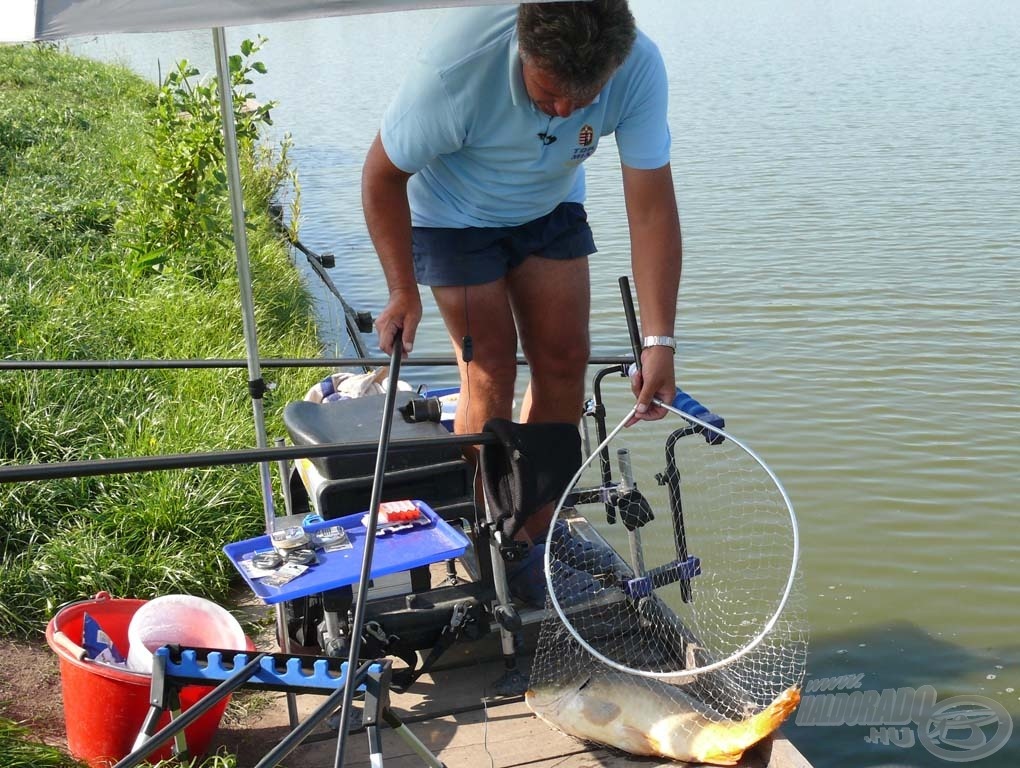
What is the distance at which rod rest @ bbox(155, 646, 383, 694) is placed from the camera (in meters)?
2.69

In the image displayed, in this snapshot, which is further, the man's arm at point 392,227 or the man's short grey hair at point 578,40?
the man's arm at point 392,227

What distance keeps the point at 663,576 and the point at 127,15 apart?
2.05 metres

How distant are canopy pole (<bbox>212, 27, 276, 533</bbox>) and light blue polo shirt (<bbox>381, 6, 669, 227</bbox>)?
499mm

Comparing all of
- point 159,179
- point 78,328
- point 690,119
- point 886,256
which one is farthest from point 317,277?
point 690,119

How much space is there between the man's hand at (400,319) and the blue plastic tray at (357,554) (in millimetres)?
578

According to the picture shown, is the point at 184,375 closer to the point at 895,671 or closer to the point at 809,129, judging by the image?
the point at 895,671

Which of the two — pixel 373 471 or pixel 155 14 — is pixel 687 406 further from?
pixel 155 14

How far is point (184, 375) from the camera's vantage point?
5875mm

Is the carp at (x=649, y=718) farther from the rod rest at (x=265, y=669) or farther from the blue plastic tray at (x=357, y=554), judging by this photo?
the rod rest at (x=265, y=669)

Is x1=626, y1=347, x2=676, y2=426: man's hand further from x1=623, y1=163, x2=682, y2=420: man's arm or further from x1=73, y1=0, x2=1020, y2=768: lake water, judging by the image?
x1=73, y1=0, x2=1020, y2=768: lake water

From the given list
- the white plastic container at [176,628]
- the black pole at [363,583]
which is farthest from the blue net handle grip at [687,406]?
the white plastic container at [176,628]

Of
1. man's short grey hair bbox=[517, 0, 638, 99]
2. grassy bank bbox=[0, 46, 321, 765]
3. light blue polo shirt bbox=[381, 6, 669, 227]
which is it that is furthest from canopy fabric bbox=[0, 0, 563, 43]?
grassy bank bbox=[0, 46, 321, 765]

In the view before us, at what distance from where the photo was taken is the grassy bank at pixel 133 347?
4.20 m
